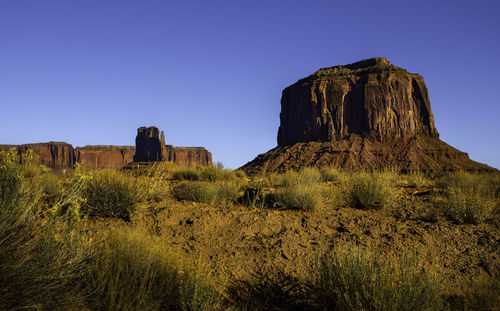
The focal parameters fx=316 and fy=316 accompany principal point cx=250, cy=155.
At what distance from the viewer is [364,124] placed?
50500 millimetres

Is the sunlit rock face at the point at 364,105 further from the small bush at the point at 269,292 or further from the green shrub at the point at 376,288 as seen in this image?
the green shrub at the point at 376,288

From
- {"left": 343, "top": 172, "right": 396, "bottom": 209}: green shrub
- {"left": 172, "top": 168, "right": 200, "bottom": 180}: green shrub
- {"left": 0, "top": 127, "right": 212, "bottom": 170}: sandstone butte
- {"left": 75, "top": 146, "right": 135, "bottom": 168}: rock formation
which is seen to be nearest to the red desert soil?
{"left": 343, "top": 172, "right": 396, "bottom": 209}: green shrub

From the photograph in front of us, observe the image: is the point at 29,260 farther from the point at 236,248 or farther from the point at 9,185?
the point at 236,248

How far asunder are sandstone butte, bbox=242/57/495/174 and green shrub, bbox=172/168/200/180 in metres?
27.5

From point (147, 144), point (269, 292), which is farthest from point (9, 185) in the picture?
point (147, 144)

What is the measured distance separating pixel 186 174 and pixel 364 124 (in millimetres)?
42833

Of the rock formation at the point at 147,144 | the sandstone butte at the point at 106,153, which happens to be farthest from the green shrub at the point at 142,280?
the rock formation at the point at 147,144

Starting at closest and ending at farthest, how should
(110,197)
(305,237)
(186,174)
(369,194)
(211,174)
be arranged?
(305,237), (110,197), (369,194), (211,174), (186,174)

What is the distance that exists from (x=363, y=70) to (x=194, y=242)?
179 ft

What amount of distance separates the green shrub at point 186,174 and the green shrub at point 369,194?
6.47m

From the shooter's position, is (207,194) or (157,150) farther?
(157,150)

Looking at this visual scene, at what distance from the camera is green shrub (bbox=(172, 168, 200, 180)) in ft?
42.8

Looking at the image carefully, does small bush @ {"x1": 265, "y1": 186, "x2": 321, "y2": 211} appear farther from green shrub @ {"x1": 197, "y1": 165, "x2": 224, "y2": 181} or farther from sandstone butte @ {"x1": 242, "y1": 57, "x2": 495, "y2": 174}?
sandstone butte @ {"x1": 242, "y1": 57, "x2": 495, "y2": 174}

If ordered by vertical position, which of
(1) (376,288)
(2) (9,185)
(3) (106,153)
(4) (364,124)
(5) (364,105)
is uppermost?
(5) (364,105)
